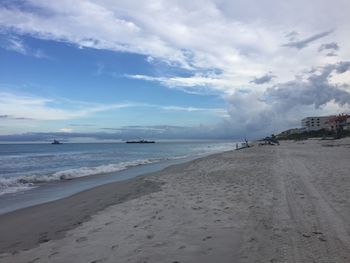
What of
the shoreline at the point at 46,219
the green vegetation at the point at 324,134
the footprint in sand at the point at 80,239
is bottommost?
the shoreline at the point at 46,219

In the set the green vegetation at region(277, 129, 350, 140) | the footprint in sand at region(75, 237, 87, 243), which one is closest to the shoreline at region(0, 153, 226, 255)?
the footprint in sand at region(75, 237, 87, 243)

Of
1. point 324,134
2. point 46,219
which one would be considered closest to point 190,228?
point 46,219

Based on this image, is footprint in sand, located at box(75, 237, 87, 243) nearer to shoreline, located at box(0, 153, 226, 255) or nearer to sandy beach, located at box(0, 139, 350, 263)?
sandy beach, located at box(0, 139, 350, 263)

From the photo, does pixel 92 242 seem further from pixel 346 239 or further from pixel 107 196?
pixel 107 196

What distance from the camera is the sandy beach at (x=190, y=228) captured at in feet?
18.1

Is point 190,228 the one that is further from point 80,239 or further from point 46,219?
point 46,219

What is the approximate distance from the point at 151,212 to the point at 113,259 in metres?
3.37

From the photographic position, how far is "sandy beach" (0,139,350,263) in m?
5.52

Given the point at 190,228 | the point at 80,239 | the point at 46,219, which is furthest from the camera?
the point at 46,219

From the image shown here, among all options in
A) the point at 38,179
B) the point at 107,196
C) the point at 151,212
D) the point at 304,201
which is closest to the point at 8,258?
the point at 151,212

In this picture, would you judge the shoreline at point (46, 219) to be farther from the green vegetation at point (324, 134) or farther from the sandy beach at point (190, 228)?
the green vegetation at point (324, 134)

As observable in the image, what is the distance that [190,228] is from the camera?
7.02 metres

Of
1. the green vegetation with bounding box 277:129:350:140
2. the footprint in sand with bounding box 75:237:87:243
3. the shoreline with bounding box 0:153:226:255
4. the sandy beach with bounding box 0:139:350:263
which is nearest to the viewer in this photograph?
the sandy beach with bounding box 0:139:350:263

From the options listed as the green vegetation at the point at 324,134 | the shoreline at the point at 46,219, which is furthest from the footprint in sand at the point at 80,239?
the green vegetation at the point at 324,134
